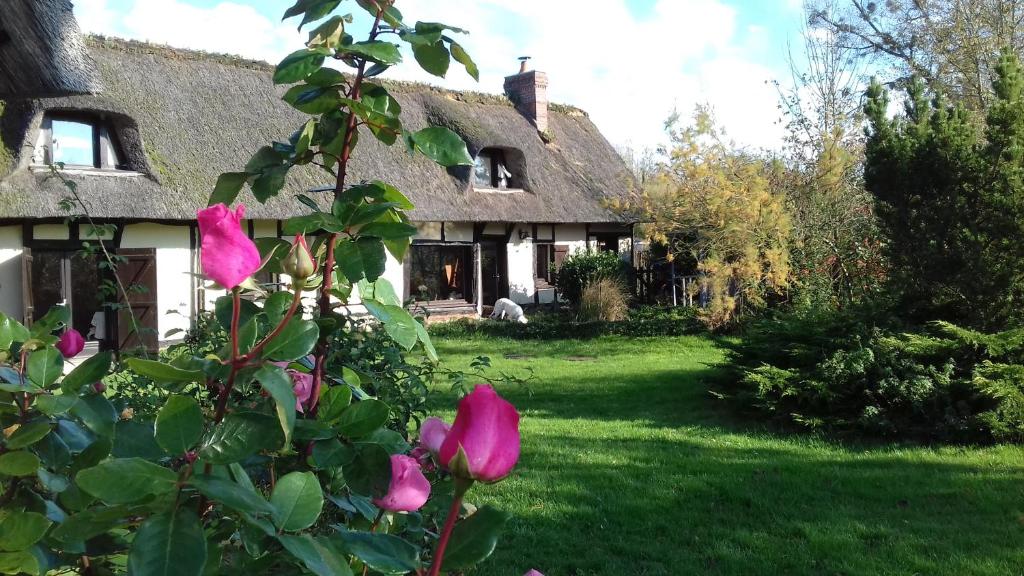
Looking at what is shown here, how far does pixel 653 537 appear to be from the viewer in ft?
13.5

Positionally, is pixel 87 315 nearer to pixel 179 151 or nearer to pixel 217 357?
pixel 179 151

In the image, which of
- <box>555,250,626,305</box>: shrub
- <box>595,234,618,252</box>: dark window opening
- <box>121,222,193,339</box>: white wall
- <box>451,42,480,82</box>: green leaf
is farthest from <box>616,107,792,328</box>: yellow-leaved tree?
<box>451,42,480,82</box>: green leaf

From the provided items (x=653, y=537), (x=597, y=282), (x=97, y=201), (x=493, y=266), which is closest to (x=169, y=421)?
(x=653, y=537)

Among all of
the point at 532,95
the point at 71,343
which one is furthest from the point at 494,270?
the point at 71,343

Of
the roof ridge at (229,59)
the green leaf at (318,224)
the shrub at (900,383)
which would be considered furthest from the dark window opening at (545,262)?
the green leaf at (318,224)

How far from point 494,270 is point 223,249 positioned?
16.7m

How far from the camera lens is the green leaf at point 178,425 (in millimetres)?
797

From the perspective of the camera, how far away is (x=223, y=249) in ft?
2.61

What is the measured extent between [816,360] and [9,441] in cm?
669

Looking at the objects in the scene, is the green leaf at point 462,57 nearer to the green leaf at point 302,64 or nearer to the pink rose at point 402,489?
the green leaf at point 302,64

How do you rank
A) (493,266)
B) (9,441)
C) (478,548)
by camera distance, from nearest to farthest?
(478,548)
(9,441)
(493,266)

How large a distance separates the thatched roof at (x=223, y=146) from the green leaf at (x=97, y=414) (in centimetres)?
1125

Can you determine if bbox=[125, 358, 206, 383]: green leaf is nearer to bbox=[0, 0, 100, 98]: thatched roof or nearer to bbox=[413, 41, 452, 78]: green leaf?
bbox=[413, 41, 452, 78]: green leaf

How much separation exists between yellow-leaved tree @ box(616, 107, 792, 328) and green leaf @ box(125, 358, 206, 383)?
34.7ft
